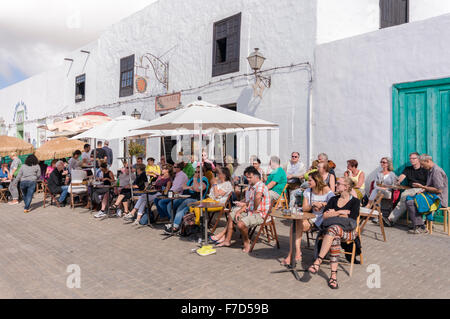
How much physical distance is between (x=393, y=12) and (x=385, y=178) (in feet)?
19.4

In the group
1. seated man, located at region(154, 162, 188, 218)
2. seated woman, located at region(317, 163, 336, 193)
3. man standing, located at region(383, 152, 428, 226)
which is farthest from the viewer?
seated man, located at region(154, 162, 188, 218)

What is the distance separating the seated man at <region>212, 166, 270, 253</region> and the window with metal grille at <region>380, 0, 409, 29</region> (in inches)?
295

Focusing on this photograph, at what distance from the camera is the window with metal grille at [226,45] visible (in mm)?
11070

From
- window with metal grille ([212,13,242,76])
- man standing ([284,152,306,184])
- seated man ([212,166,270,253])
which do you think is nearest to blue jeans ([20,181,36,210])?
seated man ([212,166,270,253])

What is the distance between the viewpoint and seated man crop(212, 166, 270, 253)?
5.19m

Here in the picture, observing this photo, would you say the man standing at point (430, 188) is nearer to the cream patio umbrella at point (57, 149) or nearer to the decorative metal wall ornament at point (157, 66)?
the decorative metal wall ornament at point (157, 66)

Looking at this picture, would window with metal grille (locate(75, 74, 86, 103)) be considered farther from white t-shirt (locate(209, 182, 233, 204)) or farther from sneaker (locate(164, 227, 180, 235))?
white t-shirt (locate(209, 182, 233, 204))

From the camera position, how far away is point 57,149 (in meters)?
12.7

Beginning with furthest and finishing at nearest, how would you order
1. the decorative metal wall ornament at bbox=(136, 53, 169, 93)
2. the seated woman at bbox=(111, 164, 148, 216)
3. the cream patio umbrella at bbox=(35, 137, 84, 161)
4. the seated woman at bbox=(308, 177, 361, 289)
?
the decorative metal wall ornament at bbox=(136, 53, 169, 93)
the cream patio umbrella at bbox=(35, 137, 84, 161)
the seated woman at bbox=(111, 164, 148, 216)
the seated woman at bbox=(308, 177, 361, 289)

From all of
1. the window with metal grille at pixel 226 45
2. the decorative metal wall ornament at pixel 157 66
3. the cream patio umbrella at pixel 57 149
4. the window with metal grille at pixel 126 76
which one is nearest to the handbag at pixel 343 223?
the window with metal grille at pixel 226 45

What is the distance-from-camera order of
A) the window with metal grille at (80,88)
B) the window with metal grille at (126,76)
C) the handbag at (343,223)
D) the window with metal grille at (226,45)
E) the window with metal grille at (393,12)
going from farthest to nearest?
the window with metal grille at (80,88) < the window with metal grille at (126,76) < the window with metal grille at (226,45) < the window with metal grille at (393,12) < the handbag at (343,223)

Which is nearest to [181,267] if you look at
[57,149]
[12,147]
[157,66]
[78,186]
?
[78,186]

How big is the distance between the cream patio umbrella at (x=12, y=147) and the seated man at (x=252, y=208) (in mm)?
10007
